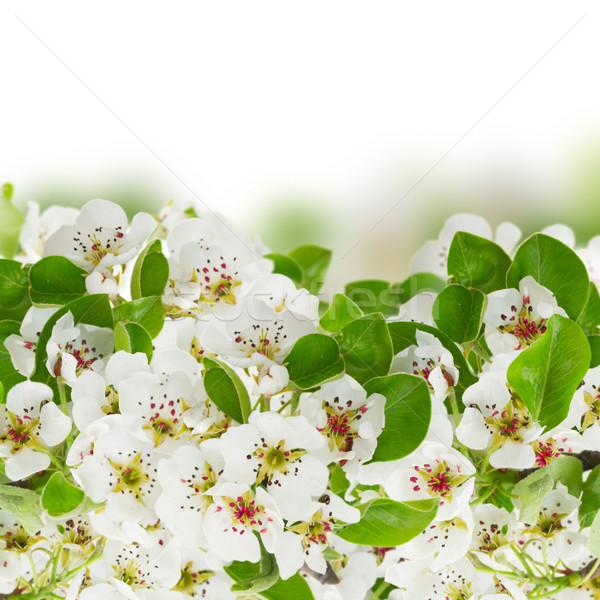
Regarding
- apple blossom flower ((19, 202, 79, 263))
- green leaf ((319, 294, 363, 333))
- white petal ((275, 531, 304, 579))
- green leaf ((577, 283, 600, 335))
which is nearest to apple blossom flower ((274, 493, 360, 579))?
white petal ((275, 531, 304, 579))

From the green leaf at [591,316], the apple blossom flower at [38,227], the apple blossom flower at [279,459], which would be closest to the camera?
the apple blossom flower at [279,459]

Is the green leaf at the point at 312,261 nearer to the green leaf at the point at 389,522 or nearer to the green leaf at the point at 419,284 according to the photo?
the green leaf at the point at 419,284

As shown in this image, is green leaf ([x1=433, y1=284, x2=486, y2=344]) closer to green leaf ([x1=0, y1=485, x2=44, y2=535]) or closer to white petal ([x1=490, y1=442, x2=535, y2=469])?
white petal ([x1=490, y1=442, x2=535, y2=469])

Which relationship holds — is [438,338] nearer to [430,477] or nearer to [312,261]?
[430,477]

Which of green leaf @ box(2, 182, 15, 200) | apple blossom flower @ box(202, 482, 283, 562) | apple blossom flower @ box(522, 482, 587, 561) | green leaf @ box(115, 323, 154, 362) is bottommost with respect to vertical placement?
green leaf @ box(2, 182, 15, 200)

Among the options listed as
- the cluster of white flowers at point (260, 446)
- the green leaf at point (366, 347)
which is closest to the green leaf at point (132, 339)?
the cluster of white flowers at point (260, 446)

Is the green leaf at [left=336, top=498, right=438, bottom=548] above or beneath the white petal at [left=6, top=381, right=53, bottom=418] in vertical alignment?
above

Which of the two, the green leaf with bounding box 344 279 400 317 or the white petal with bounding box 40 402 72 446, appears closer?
the white petal with bounding box 40 402 72 446
